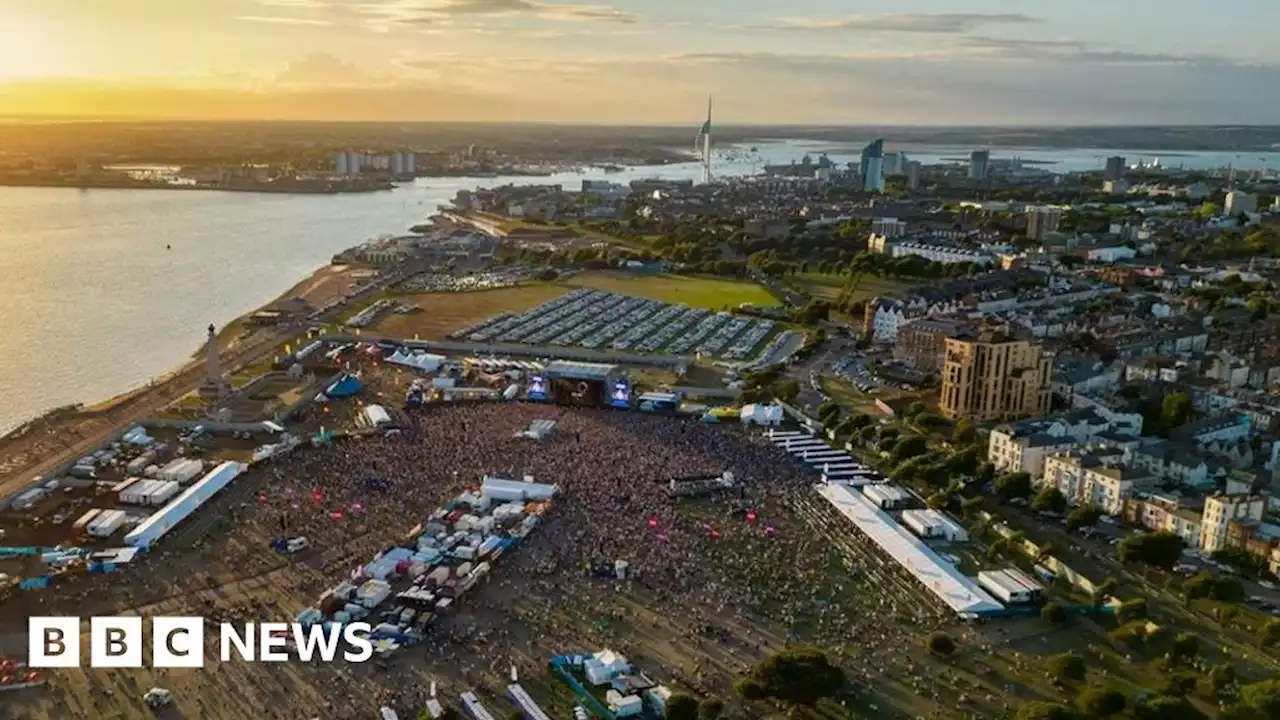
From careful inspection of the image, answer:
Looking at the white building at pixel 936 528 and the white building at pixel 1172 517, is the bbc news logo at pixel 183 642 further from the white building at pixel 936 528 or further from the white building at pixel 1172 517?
the white building at pixel 1172 517

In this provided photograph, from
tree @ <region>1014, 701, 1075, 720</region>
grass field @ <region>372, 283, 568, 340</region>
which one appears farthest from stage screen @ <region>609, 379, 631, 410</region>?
tree @ <region>1014, 701, 1075, 720</region>

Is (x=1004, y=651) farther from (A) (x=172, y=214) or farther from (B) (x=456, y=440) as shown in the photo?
(A) (x=172, y=214)

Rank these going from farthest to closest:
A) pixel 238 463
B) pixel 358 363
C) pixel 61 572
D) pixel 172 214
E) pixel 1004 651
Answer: pixel 172 214 < pixel 358 363 < pixel 238 463 < pixel 61 572 < pixel 1004 651

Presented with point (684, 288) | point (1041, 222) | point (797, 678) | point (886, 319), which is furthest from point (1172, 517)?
point (1041, 222)

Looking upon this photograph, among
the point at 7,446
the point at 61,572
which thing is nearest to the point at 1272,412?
the point at 61,572

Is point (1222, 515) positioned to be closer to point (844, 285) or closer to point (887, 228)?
point (844, 285)

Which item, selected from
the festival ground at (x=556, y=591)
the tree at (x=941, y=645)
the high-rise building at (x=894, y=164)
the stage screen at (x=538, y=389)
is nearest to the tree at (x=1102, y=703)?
the festival ground at (x=556, y=591)
